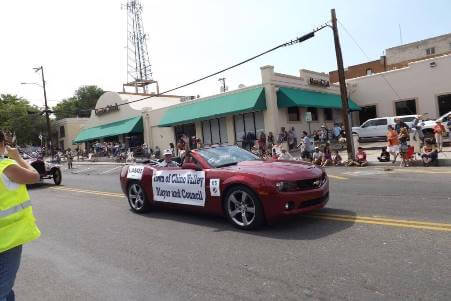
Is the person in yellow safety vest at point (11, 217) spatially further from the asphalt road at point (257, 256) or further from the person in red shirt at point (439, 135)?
the person in red shirt at point (439, 135)

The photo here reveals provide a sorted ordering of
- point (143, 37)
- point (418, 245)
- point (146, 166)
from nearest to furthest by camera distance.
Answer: point (418, 245) < point (146, 166) < point (143, 37)

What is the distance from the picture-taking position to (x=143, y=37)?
4603cm

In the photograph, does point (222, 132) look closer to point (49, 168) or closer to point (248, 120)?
point (248, 120)

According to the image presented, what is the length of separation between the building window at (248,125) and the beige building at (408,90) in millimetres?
12222

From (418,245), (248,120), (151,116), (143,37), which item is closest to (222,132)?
(248,120)

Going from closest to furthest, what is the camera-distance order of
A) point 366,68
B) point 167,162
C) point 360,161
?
point 167,162 < point 360,161 < point 366,68

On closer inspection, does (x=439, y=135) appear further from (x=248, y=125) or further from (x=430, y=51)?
(x=430, y=51)

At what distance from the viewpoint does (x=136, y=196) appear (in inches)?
380

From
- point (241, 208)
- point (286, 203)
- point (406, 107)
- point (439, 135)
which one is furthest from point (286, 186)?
point (406, 107)

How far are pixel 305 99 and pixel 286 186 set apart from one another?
22966 mm

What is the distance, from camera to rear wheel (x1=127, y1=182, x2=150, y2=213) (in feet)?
30.8

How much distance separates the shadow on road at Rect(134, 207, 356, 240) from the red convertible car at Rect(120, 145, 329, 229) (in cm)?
21

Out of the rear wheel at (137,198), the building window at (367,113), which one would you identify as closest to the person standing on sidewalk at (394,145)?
the rear wheel at (137,198)

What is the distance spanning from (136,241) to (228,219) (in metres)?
1.52
